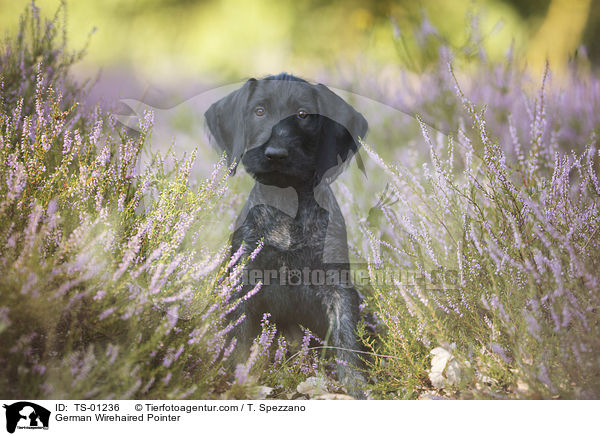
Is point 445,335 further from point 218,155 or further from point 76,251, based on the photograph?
point 76,251

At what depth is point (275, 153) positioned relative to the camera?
207 centimetres

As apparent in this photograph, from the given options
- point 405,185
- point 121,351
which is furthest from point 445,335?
point 121,351

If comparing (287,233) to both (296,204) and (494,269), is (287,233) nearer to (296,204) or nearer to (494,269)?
(296,204)

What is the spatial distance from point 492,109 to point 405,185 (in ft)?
2.62

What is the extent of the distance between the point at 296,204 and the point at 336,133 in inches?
15.4

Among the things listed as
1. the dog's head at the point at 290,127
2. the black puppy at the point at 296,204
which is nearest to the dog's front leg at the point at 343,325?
the black puppy at the point at 296,204

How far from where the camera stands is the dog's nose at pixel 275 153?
2076mm
